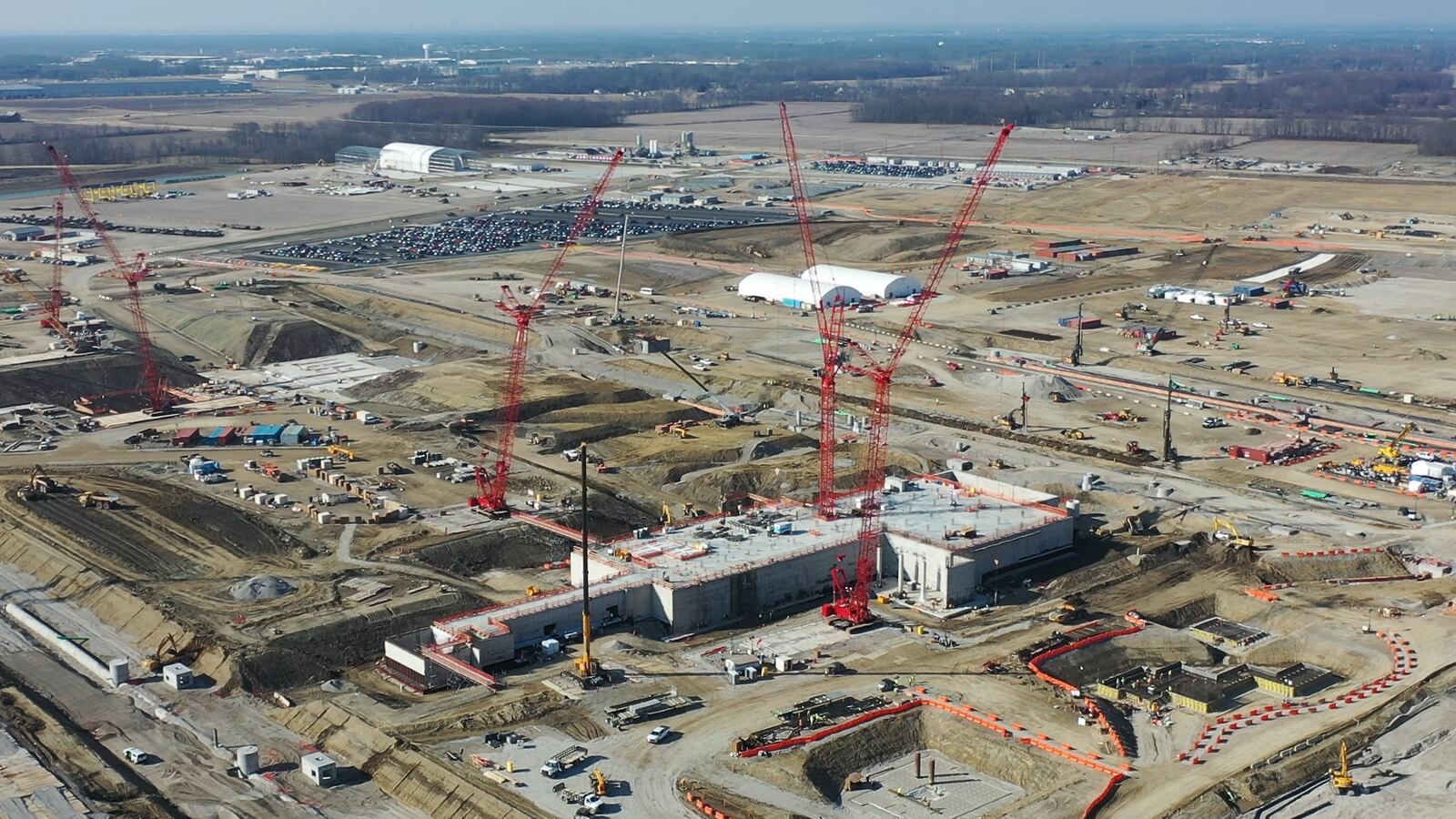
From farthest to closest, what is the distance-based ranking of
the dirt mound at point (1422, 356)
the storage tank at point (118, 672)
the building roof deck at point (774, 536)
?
the dirt mound at point (1422, 356)
the building roof deck at point (774, 536)
the storage tank at point (118, 672)

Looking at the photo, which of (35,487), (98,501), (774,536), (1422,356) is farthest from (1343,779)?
(1422,356)

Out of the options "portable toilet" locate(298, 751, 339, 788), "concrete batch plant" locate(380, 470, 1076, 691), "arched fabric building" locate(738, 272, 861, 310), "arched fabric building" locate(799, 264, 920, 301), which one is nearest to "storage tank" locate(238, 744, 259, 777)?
"portable toilet" locate(298, 751, 339, 788)

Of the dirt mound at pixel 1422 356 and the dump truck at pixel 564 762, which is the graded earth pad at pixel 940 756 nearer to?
the dump truck at pixel 564 762

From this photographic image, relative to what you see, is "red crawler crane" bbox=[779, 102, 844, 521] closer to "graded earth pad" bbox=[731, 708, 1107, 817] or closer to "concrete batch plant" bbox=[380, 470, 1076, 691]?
"concrete batch plant" bbox=[380, 470, 1076, 691]

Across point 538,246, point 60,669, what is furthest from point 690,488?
point 538,246

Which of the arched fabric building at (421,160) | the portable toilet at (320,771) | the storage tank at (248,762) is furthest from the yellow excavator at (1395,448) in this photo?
the arched fabric building at (421,160)

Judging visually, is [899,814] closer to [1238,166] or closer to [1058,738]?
[1058,738]

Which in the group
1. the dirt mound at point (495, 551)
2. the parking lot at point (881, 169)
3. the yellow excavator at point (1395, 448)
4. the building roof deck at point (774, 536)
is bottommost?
the dirt mound at point (495, 551)

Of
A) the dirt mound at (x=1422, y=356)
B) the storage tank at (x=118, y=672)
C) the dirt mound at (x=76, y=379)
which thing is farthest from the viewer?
the dirt mound at (x=1422, y=356)
